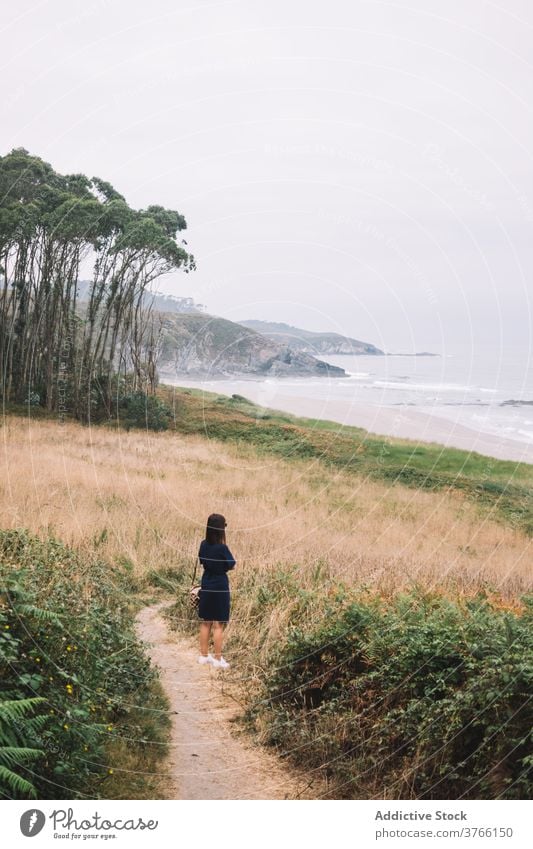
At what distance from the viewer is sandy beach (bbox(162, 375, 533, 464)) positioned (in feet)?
136

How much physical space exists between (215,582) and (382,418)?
1782 inches

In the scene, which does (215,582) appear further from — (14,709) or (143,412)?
(143,412)

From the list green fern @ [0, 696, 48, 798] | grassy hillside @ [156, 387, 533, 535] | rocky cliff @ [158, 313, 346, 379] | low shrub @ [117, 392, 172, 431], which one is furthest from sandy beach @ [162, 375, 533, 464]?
green fern @ [0, 696, 48, 798]

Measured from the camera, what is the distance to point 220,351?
29359 millimetres

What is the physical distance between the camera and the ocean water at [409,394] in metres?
44.0

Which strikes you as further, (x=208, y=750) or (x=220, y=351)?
(x=220, y=351)

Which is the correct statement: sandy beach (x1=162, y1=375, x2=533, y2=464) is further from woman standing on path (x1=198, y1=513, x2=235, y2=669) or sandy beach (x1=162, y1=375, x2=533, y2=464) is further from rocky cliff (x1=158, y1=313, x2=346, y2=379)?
woman standing on path (x1=198, y1=513, x2=235, y2=669)

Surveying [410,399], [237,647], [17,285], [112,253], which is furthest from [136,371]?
[410,399]

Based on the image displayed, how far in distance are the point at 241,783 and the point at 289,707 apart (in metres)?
1.23

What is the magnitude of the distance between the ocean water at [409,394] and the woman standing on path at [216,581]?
22575 millimetres

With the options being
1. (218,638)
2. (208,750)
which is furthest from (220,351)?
(208,750)

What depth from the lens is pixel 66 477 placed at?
57.0 feet

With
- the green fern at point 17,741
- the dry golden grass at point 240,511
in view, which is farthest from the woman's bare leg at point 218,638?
the green fern at point 17,741

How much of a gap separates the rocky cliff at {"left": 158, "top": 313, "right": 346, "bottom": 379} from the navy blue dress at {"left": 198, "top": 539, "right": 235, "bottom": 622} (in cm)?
1629
